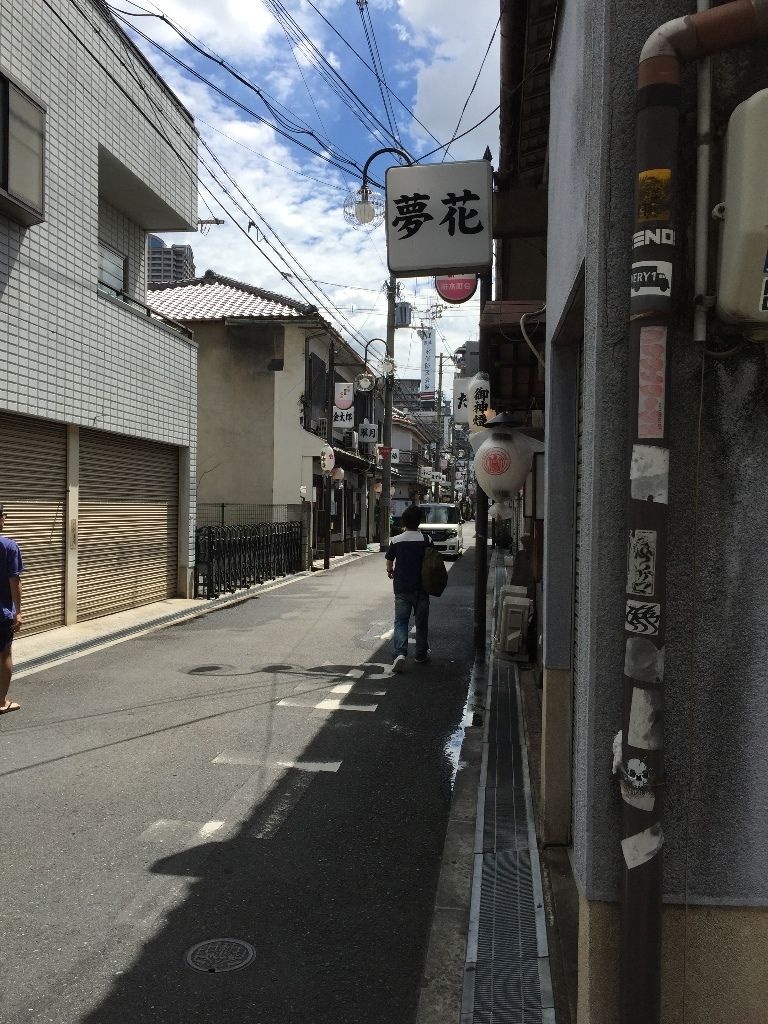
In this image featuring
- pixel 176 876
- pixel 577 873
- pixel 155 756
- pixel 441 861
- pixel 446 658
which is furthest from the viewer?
pixel 446 658

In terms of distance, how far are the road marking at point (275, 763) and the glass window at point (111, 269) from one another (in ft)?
30.8

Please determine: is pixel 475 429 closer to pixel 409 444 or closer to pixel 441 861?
pixel 441 861

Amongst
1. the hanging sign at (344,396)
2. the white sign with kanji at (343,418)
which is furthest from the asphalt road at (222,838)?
the white sign with kanji at (343,418)

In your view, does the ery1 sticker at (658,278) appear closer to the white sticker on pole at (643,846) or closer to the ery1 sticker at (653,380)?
the ery1 sticker at (653,380)

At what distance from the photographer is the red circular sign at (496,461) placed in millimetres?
9500

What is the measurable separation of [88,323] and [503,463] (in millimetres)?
7073

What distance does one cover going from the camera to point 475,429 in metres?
10.3

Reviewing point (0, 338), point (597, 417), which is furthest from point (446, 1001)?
point (0, 338)

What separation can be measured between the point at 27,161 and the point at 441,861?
10.0 metres

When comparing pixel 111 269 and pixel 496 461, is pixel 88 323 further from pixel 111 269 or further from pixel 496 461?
pixel 496 461

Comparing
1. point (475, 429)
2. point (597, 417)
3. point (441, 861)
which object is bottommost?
point (441, 861)

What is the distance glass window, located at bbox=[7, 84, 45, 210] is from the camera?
995 cm

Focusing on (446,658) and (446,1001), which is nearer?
(446,1001)

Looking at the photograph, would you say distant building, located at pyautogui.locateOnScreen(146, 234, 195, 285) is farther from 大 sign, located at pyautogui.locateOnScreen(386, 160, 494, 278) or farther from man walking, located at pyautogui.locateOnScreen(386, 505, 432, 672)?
大 sign, located at pyautogui.locateOnScreen(386, 160, 494, 278)
